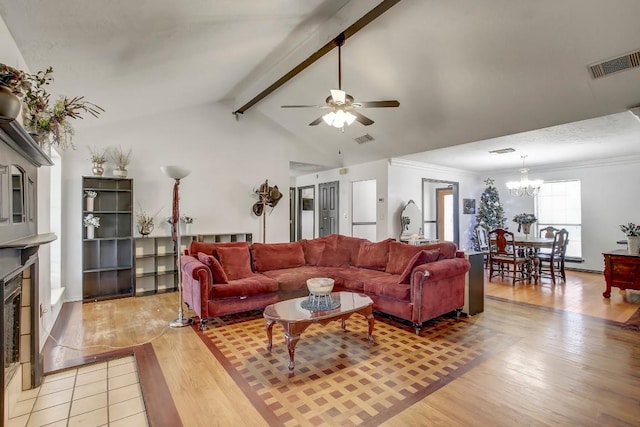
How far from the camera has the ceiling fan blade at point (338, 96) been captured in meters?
3.16

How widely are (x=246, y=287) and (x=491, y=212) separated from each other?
6.99m

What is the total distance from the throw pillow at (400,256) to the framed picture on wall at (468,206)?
4834mm

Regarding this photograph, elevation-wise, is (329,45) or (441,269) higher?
(329,45)

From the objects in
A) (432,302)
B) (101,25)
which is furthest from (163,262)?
(432,302)

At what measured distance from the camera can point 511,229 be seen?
8.39 meters

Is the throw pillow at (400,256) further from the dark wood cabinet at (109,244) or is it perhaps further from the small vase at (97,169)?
the small vase at (97,169)

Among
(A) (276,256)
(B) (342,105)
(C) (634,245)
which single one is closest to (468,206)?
(C) (634,245)

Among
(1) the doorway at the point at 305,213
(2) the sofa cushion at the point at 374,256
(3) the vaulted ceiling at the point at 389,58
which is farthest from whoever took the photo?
(1) the doorway at the point at 305,213

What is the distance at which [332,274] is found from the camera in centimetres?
460

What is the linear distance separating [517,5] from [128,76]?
158 inches

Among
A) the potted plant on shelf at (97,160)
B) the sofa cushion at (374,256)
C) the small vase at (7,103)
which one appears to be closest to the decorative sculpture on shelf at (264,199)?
the sofa cushion at (374,256)

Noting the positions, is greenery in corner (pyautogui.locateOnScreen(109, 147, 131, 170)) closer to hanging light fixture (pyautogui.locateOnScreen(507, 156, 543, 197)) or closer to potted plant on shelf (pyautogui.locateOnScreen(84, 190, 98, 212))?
potted plant on shelf (pyautogui.locateOnScreen(84, 190, 98, 212))

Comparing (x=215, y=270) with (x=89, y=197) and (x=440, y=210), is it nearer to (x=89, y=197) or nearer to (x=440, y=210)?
(x=89, y=197)

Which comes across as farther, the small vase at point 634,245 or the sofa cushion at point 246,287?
the small vase at point 634,245
